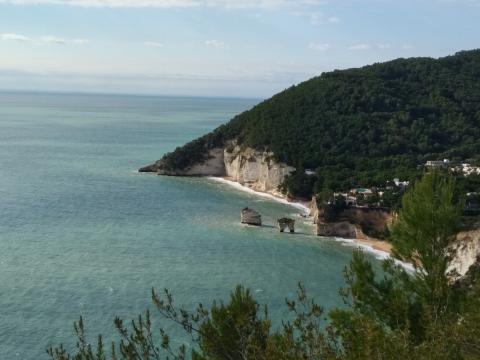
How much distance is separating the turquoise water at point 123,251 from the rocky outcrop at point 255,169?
2.91 metres

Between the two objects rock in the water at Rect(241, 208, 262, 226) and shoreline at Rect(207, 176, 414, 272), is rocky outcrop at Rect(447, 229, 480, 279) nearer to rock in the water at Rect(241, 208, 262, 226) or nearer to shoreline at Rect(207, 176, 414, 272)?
shoreline at Rect(207, 176, 414, 272)

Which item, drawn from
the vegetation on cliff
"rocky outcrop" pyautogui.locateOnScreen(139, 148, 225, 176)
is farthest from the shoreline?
the vegetation on cliff

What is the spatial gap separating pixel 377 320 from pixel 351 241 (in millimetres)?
27765

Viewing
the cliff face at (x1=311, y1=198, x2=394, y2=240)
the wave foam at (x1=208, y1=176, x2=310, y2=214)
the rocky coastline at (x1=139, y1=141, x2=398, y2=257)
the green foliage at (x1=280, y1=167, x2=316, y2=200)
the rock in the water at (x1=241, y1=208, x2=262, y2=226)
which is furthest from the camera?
the green foliage at (x1=280, y1=167, x2=316, y2=200)

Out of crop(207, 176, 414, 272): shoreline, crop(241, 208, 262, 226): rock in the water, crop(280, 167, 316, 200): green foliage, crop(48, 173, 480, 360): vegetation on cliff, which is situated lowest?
crop(207, 176, 414, 272): shoreline

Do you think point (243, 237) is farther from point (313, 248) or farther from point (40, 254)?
point (40, 254)

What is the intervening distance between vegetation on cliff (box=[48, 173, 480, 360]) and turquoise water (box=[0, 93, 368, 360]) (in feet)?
37.6

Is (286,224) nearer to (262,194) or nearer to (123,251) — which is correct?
(123,251)

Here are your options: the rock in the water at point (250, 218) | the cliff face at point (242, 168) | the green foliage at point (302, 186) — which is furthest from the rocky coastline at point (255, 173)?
the rock in the water at point (250, 218)

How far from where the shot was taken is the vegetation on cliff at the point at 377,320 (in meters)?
8.56

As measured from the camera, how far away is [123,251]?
34.8 metres

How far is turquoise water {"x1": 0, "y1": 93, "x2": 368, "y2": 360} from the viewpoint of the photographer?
83.8 feet

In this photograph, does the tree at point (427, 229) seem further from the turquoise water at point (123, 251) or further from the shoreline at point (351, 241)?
the turquoise water at point (123, 251)

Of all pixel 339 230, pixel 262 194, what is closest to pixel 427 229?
pixel 339 230
